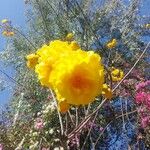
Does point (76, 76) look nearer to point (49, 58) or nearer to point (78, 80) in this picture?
point (78, 80)

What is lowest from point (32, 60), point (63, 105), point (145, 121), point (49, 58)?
point (63, 105)

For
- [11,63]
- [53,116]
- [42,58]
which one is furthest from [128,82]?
[42,58]

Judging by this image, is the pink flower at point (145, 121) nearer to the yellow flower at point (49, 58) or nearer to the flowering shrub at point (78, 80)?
the flowering shrub at point (78, 80)

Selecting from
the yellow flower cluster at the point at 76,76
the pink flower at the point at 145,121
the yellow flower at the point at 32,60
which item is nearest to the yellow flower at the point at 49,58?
the yellow flower cluster at the point at 76,76

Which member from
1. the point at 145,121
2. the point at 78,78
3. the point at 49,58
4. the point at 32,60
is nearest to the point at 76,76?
the point at 78,78

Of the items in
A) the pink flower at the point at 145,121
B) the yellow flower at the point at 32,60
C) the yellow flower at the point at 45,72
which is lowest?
the yellow flower at the point at 45,72

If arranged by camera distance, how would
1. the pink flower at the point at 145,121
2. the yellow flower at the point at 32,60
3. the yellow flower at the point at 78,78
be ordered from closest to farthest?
the yellow flower at the point at 78,78
the yellow flower at the point at 32,60
the pink flower at the point at 145,121

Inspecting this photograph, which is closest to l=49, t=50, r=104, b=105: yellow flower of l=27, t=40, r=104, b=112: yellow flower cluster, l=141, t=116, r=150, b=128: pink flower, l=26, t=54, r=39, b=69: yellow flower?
l=27, t=40, r=104, b=112: yellow flower cluster

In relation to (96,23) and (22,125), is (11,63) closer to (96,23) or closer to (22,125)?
(96,23)
